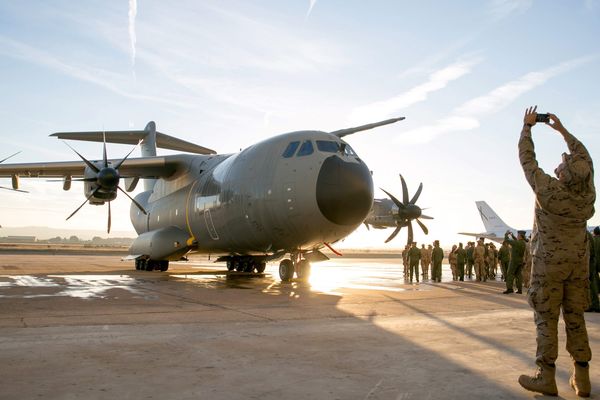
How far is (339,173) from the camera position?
12453 millimetres

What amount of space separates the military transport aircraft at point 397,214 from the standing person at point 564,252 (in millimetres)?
12452

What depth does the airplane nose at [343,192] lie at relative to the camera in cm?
1224

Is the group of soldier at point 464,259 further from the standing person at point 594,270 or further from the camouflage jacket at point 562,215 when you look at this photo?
the camouflage jacket at point 562,215

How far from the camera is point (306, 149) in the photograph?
13336 millimetres

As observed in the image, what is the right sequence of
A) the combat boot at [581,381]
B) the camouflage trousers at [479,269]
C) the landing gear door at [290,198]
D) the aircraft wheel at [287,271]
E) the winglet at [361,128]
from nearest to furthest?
the combat boot at [581,381], the landing gear door at [290,198], the aircraft wheel at [287,271], the winglet at [361,128], the camouflage trousers at [479,269]

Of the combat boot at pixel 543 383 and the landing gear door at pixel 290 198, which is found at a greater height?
the landing gear door at pixel 290 198

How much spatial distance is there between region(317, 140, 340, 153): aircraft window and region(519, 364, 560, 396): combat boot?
9.89 meters

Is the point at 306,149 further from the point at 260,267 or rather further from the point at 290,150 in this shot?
the point at 260,267

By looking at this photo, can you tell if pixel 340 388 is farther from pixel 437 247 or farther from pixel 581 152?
pixel 437 247

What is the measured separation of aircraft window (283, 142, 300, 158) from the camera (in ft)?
44.5

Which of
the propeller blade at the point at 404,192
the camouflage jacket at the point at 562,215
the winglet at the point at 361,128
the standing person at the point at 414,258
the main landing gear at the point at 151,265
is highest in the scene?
the winglet at the point at 361,128

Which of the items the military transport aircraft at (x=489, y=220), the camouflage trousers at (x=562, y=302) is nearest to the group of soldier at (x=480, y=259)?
the camouflage trousers at (x=562, y=302)

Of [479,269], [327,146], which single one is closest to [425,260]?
[479,269]

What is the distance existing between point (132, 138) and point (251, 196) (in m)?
14.6
